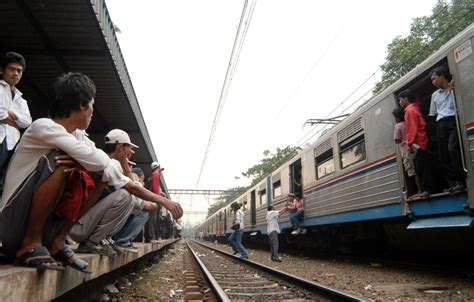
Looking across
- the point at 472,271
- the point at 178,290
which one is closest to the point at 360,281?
the point at 472,271

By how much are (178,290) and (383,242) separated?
17.8 feet

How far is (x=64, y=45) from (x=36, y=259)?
179 inches

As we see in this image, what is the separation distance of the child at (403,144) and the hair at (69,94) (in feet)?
15.9

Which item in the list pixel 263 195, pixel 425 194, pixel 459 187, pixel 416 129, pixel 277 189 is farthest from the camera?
pixel 263 195

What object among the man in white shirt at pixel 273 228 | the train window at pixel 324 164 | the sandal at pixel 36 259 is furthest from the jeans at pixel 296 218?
the sandal at pixel 36 259

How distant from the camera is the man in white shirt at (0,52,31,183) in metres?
3.32

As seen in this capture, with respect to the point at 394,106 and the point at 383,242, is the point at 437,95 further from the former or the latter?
the point at 383,242

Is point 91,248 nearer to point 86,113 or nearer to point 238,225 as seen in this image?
point 86,113

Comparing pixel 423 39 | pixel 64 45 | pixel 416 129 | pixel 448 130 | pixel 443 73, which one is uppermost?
pixel 423 39

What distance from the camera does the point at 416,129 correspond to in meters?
5.63

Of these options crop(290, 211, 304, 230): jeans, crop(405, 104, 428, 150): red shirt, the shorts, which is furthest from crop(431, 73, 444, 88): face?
crop(290, 211, 304, 230): jeans

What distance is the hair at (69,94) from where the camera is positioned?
2457 mm

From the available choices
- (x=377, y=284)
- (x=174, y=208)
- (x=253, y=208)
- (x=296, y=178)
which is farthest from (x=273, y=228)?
(x=253, y=208)

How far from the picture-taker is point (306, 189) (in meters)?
10.8
